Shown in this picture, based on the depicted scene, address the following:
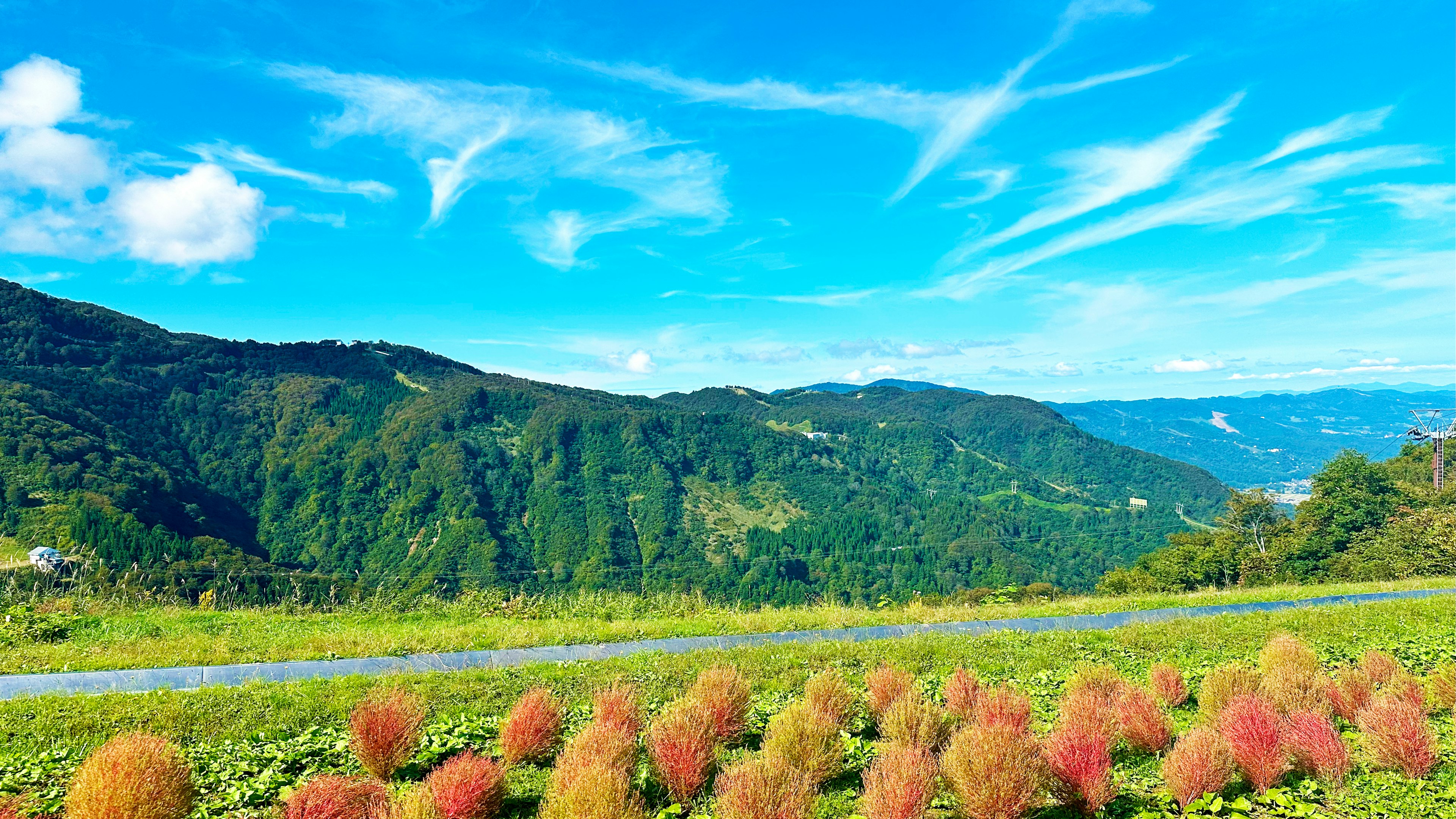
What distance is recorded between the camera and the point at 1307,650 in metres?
8.26

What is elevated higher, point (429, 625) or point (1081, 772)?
point (1081, 772)

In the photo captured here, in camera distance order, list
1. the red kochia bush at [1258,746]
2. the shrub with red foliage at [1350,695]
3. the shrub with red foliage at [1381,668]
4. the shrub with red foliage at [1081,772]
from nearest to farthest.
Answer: the shrub with red foliage at [1081,772] → the red kochia bush at [1258,746] → the shrub with red foliage at [1350,695] → the shrub with red foliage at [1381,668]

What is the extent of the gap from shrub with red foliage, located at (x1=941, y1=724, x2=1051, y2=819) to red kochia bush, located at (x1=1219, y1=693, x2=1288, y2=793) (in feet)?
5.32

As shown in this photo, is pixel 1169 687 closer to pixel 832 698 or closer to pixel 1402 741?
pixel 1402 741

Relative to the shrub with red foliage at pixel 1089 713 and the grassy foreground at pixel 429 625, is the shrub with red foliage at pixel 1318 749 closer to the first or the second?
the shrub with red foliage at pixel 1089 713

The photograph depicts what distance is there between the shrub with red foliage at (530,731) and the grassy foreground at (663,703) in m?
0.16

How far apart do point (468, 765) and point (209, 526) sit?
461 feet

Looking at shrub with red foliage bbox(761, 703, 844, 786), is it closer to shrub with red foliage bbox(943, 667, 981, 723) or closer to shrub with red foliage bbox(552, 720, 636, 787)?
shrub with red foliage bbox(552, 720, 636, 787)

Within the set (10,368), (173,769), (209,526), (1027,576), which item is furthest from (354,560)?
(173,769)

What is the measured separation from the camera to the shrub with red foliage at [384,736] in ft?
18.0

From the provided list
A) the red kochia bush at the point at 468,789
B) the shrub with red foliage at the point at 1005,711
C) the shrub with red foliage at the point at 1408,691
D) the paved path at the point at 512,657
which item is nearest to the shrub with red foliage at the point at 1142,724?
the shrub with red foliage at the point at 1005,711

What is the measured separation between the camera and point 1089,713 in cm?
621

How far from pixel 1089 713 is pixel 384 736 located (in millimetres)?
5890

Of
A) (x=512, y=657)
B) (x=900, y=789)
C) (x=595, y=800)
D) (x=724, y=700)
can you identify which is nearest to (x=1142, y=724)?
(x=900, y=789)
